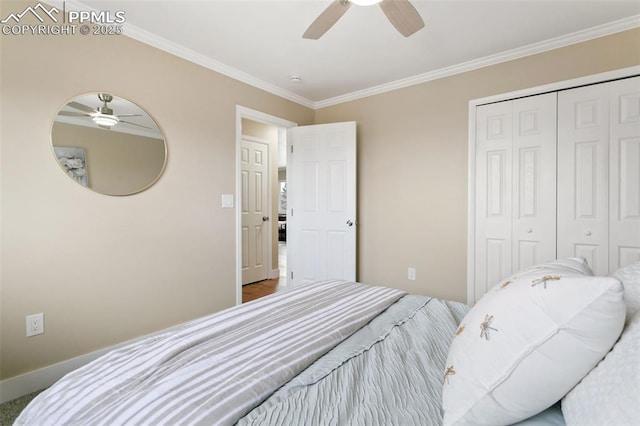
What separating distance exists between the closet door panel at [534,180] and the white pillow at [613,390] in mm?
2340

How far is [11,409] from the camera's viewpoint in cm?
176

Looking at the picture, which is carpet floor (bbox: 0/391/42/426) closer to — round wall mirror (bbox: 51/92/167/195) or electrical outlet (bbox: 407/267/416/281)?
round wall mirror (bbox: 51/92/167/195)

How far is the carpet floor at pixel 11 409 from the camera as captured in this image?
1660mm

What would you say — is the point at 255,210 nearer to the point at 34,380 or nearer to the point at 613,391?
the point at 34,380

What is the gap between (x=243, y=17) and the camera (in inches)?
88.7

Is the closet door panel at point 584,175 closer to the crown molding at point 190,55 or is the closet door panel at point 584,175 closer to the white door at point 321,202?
the white door at point 321,202

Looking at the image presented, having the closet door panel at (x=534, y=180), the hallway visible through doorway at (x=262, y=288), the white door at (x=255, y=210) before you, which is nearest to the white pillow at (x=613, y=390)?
the closet door panel at (x=534, y=180)

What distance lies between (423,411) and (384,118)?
10.6 feet

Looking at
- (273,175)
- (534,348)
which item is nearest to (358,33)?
(534,348)

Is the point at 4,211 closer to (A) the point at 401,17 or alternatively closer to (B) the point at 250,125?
(A) the point at 401,17

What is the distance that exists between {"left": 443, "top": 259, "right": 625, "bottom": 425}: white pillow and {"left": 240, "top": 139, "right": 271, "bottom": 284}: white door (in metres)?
4.08

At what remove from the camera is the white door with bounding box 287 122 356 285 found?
139 inches

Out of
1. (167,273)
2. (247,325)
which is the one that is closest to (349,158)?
(167,273)

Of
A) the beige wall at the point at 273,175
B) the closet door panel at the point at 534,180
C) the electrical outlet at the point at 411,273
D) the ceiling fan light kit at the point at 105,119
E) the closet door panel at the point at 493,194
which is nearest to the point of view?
the ceiling fan light kit at the point at 105,119
